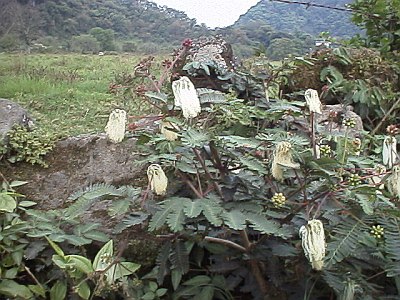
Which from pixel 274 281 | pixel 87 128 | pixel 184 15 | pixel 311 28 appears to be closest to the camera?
pixel 274 281

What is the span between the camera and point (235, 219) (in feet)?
4.90

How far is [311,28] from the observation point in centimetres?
481

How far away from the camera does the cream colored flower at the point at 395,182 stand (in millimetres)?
1459

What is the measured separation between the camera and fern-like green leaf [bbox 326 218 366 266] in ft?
4.65

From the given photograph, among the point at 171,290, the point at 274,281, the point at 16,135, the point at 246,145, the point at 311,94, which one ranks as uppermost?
the point at 311,94

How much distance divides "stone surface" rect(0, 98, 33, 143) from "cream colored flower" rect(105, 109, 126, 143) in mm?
942

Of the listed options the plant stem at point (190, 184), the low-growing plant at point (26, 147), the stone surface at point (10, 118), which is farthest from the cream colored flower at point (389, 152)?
the stone surface at point (10, 118)

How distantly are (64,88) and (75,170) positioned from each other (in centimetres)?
195

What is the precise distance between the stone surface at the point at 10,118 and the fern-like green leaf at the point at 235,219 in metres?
1.28

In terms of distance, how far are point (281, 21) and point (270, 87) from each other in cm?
230

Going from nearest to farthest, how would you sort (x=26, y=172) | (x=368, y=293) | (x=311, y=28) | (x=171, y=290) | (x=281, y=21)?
(x=368, y=293), (x=171, y=290), (x=26, y=172), (x=311, y=28), (x=281, y=21)

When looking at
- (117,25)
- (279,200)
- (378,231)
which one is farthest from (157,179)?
(117,25)

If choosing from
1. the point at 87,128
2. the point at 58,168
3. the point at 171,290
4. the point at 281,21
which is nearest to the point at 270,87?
the point at 87,128

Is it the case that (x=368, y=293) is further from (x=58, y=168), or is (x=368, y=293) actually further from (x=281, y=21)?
(x=281, y=21)
